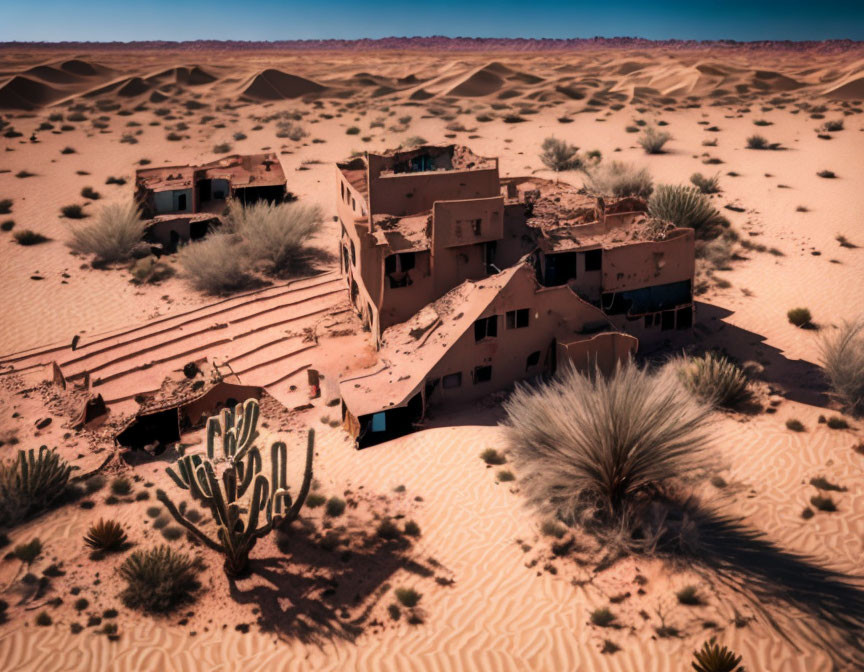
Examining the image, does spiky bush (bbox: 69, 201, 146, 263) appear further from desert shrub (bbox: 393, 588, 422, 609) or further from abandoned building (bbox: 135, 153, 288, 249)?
desert shrub (bbox: 393, 588, 422, 609)

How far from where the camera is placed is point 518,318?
13438 mm

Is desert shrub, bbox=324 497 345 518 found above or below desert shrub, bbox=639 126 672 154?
below

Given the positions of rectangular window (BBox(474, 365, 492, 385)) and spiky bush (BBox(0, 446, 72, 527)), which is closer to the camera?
spiky bush (BBox(0, 446, 72, 527))

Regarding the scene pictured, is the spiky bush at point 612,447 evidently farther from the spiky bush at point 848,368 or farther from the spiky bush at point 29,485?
the spiky bush at point 29,485

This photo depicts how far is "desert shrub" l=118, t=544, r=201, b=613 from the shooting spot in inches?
370

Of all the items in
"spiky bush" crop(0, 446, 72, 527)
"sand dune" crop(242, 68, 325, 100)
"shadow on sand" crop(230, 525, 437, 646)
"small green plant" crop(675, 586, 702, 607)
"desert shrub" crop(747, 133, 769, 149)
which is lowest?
"shadow on sand" crop(230, 525, 437, 646)

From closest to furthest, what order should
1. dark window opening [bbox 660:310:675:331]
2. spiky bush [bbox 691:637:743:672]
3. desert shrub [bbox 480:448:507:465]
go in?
spiky bush [bbox 691:637:743:672] → desert shrub [bbox 480:448:507:465] → dark window opening [bbox 660:310:675:331]

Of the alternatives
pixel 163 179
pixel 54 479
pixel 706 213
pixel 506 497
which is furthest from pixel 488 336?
pixel 163 179

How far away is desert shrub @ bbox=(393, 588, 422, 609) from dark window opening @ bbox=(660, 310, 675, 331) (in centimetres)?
916

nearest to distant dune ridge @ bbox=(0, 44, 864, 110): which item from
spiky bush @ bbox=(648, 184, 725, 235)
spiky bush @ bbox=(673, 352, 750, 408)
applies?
spiky bush @ bbox=(648, 184, 725, 235)

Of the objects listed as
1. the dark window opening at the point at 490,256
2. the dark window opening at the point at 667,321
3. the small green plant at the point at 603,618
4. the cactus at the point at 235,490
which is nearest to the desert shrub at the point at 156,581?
the cactus at the point at 235,490

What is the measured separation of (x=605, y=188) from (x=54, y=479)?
2113cm

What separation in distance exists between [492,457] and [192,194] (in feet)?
62.2

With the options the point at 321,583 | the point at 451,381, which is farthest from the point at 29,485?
the point at 451,381
